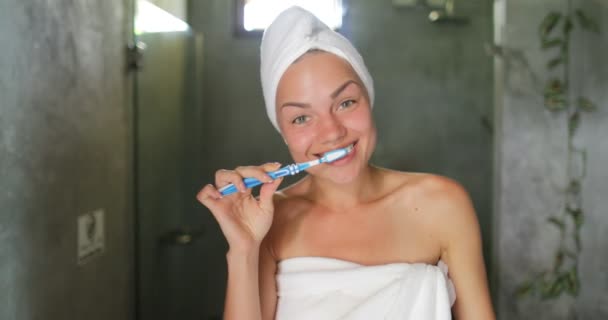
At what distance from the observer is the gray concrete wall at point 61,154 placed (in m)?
0.76

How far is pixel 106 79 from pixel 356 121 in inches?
25.5

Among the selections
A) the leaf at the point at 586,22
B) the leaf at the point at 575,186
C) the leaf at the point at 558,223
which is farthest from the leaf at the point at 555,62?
the leaf at the point at 558,223

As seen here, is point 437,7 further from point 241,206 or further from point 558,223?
point 241,206

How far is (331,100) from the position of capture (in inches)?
31.4

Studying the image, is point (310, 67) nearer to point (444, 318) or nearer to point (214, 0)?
point (444, 318)

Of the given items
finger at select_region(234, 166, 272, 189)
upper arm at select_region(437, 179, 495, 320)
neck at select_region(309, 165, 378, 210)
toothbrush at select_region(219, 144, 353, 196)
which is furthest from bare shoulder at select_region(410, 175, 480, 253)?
finger at select_region(234, 166, 272, 189)

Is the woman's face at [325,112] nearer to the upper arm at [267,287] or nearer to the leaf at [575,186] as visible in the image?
the upper arm at [267,287]

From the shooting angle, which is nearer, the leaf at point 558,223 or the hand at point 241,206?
the hand at point 241,206

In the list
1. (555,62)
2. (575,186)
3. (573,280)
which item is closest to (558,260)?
(573,280)

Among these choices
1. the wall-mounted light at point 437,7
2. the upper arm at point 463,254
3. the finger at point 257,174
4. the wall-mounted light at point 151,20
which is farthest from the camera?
the wall-mounted light at point 437,7

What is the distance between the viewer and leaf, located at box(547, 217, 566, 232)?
1.41 metres

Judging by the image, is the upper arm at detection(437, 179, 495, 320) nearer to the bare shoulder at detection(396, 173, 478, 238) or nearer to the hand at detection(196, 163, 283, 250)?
the bare shoulder at detection(396, 173, 478, 238)

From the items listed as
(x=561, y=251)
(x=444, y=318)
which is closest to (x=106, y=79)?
(x=444, y=318)

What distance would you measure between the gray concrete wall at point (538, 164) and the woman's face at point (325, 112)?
0.79 m
